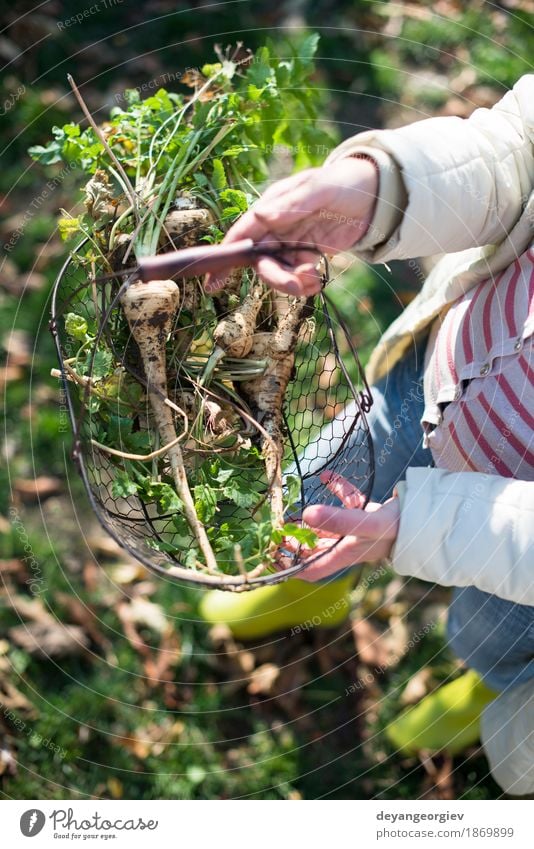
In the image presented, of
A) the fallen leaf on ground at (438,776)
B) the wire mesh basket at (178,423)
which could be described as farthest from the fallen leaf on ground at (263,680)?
the wire mesh basket at (178,423)

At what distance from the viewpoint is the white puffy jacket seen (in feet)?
2.57

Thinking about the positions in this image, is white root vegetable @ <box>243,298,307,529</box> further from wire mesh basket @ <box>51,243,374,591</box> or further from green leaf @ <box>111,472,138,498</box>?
green leaf @ <box>111,472,138,498</box>

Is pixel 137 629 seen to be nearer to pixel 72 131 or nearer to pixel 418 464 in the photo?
pixel 418 464

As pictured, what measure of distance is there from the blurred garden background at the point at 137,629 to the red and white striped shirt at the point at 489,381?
57 cm

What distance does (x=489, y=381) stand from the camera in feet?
2.89

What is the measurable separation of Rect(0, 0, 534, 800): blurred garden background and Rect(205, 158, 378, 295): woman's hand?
1.91 ft

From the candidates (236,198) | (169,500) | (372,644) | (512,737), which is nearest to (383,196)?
(236,198)

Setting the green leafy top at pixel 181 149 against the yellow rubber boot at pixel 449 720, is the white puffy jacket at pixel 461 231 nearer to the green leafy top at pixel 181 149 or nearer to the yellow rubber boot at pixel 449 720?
the green leafy top at pixel 181 149

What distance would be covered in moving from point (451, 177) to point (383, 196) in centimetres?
8

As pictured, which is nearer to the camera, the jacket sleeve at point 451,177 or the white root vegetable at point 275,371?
the jacket sleeve at point 451,177

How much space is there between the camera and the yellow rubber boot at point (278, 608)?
1.51 meters

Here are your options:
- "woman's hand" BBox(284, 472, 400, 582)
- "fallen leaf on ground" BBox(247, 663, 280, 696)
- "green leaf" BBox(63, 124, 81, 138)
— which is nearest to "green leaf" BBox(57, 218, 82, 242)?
"green leaf" BBox(63, 124, 81, 138)

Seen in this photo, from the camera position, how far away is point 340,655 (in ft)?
5.17
